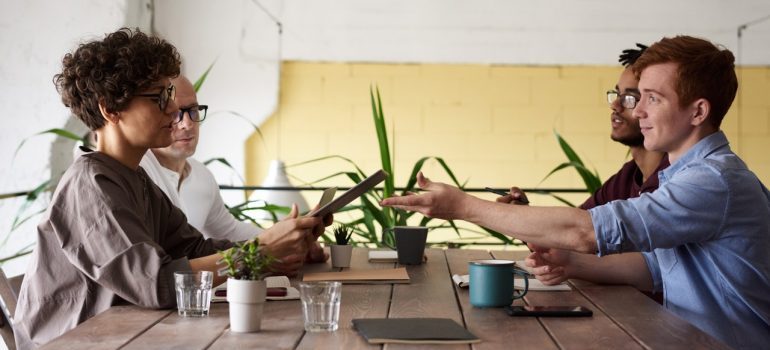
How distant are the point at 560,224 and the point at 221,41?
440cm

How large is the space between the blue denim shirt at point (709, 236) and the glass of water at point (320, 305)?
0.59 meters

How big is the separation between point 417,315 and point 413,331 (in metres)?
0.21

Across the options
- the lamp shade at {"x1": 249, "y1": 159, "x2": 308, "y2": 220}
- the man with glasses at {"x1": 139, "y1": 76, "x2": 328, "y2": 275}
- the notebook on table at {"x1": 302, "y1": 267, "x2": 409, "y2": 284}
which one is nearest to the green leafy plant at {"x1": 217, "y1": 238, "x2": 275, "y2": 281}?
the notebook on table at {"x1": 302, "y1": 267, "x2": 409, "y2": 284}

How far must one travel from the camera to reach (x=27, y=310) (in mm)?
1903

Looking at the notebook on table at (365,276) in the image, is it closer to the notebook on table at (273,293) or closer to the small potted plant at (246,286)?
the notebook on table at (273,293)

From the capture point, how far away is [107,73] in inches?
81.6

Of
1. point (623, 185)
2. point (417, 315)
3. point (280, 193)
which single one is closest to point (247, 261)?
point (417, 315)

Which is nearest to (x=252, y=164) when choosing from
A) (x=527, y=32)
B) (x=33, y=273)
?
(x=527, y=32)

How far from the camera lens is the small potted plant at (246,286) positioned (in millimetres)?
1515

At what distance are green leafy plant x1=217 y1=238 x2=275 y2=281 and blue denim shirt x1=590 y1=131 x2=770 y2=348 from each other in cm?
68

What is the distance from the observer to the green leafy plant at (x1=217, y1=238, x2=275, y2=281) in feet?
5.01

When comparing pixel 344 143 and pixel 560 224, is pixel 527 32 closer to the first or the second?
pixel 344 143

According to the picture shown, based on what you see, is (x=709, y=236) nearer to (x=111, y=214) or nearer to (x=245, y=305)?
(x=245, y=305)

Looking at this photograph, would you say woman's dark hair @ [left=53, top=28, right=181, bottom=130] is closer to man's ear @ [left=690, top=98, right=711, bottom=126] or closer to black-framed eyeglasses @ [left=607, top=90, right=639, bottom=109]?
man's ear @ [left=690, top=98, right=711, bottom=126]
